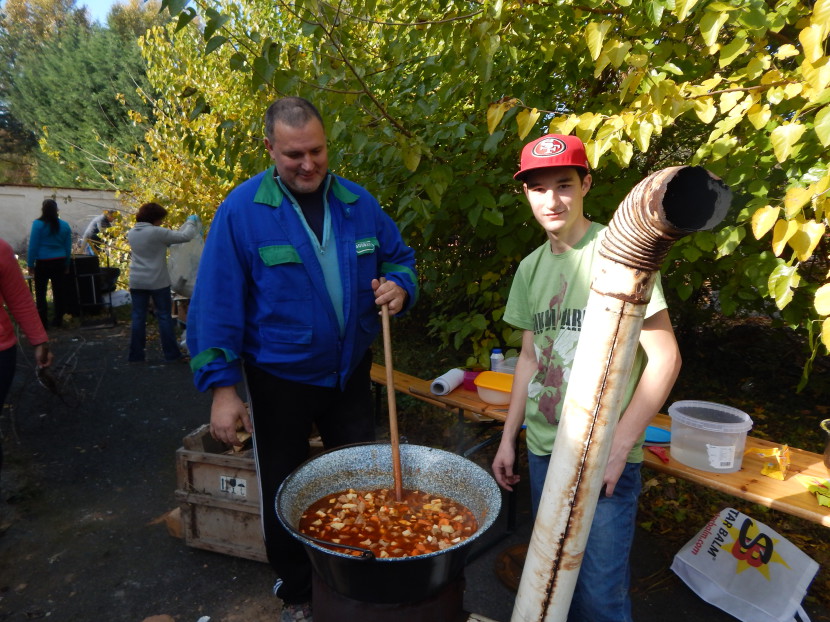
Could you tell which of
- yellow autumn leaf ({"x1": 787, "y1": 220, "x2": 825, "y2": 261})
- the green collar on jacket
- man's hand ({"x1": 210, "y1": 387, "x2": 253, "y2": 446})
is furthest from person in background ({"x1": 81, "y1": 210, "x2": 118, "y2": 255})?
yellow autumn leaf ({"x1": 787, "y1": 220, "x2": 825, "y2": 261})

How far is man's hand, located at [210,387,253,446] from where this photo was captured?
A: 7.50 ft

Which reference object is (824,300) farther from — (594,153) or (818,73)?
(594,153)

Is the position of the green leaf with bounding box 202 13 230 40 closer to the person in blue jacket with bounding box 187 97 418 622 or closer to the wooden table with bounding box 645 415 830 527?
the person in blue jacket with bounding box 187 97 418 622

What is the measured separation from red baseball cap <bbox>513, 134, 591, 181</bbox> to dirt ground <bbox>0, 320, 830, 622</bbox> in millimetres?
2563

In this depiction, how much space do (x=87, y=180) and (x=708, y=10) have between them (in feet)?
90.5

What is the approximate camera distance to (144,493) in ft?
14.5

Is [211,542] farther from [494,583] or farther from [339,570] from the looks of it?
[339,570]

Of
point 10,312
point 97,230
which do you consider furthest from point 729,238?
point 97,230

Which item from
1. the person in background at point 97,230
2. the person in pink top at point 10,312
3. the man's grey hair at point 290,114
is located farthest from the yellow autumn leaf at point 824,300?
the person in background at point 97,230

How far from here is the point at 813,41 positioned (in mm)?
1688

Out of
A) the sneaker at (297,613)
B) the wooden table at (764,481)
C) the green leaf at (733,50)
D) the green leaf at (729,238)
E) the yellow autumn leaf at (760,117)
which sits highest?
the green leaf at (733,50)

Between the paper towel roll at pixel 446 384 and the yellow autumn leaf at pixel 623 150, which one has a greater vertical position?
the yellow autumn leaf at pixel 623 150

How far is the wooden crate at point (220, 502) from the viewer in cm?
342

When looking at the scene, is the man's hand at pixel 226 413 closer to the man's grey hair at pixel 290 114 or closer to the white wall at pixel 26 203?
the man's grey hair at pixel 290 114
